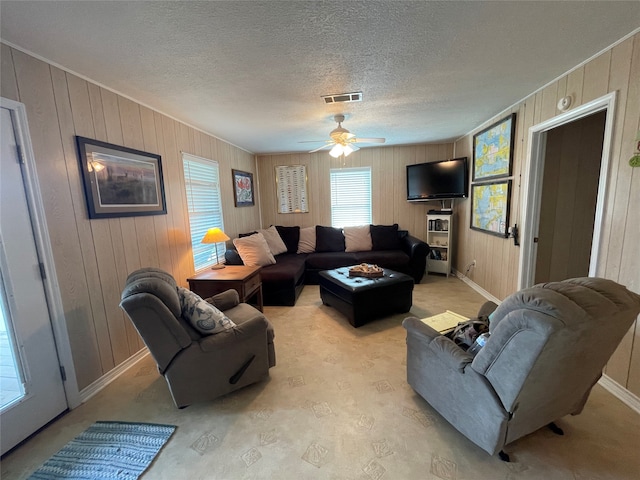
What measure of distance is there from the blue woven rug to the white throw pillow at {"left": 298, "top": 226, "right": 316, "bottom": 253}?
3443 millimetres

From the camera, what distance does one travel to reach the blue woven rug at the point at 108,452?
142 centimetres

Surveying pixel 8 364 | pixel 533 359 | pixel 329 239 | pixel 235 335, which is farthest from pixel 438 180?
pixel 8 364

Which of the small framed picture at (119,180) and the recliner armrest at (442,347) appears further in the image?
the small framed picture at (119,180)

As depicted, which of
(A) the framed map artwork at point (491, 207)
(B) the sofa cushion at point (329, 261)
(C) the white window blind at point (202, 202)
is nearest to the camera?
(A) the framed map artwork at point (491, 207)

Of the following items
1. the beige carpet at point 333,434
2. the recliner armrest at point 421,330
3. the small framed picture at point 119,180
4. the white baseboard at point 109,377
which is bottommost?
the beige carpet at point 333,434

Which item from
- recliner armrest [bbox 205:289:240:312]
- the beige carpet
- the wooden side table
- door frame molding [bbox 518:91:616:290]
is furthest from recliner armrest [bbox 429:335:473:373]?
the wooden side table

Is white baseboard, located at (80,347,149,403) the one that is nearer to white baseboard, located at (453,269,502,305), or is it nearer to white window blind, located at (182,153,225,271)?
white window blind, located at (182,153,225,271)

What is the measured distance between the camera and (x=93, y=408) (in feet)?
6.18

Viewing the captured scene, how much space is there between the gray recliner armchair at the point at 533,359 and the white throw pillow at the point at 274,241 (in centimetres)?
334

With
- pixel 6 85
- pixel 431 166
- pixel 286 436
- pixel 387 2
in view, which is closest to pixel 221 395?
pixel 286 436

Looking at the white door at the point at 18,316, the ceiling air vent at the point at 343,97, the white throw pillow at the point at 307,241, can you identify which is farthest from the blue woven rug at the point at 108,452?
the white throw pillow at the point at 307,241

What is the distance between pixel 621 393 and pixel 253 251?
3.71 metres

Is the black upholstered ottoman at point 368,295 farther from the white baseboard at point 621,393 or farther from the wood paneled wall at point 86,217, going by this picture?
the wood paneled wall at point 86,217

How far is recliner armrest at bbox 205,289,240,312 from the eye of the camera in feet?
7.75
